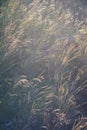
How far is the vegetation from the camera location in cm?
345

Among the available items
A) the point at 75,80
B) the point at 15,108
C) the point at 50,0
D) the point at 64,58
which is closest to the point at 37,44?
the point at 64,58

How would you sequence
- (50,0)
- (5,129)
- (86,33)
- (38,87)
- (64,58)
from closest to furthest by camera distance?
(5,129) → (38,87) → (64,58) → (86,33) → (50,0)

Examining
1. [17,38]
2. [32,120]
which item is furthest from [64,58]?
[32,120]

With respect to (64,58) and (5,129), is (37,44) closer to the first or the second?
(64,58)

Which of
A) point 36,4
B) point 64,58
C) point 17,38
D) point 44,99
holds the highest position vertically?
point 36,4

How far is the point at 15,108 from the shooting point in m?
3.42

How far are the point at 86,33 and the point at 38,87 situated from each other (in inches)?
51.5

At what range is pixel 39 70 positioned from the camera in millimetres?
3885

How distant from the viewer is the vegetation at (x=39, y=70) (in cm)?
345

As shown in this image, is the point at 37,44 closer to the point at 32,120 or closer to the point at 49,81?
the point at 49,81

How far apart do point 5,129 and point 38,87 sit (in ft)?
1.86

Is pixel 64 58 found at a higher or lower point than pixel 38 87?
higher

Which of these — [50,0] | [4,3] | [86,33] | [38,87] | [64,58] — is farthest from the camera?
[50,0]

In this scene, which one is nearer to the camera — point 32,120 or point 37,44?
point 32,120
